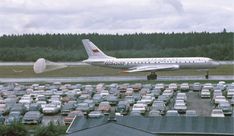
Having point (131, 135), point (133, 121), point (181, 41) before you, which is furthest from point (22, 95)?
point (181, 41)

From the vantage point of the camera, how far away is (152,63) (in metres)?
76.2

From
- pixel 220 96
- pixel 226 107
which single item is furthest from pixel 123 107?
pixel 220 96

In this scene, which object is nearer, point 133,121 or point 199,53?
point 133,121

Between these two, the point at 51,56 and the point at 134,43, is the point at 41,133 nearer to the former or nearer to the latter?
the point at 51,56

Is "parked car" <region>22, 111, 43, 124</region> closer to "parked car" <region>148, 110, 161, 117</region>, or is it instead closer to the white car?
the white car

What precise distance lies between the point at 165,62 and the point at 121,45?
98.6 metres

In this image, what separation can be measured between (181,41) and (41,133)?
137 m

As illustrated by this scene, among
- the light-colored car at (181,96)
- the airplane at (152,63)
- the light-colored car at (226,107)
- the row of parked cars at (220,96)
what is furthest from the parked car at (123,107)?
the airplane at (152,63)

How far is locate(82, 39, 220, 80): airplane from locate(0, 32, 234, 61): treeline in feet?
179

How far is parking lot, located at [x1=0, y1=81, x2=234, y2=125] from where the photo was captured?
4500 centimetres

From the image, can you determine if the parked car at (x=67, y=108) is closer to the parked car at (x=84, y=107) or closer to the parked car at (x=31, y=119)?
the parked car at (x=84, y=107)

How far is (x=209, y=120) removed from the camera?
30.3m

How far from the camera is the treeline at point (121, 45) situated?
137m

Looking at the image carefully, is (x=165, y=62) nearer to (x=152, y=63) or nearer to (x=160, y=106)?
(x=152, y=63)
